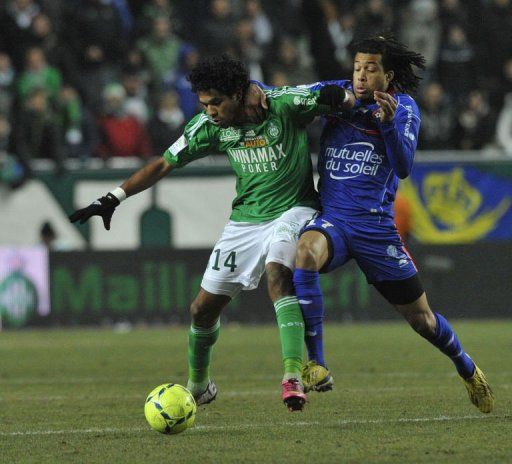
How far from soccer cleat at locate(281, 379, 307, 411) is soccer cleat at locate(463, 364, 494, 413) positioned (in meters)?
1.30

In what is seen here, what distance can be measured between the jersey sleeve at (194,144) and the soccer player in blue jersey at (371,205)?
28.5 inches

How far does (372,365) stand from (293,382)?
15.1ft

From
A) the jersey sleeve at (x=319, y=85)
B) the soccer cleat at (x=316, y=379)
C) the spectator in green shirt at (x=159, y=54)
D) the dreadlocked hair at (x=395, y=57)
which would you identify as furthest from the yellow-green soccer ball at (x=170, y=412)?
the spectator in green shirt at (x=159, y=54)

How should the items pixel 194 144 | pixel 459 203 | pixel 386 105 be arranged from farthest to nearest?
pixel 459 203 → pixel 194 144 → pixel 386 105

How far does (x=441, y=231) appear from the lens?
18625mm

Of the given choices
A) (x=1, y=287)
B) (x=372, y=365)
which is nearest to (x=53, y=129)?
(x=1, y=287)

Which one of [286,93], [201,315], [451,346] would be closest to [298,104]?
[286,93]

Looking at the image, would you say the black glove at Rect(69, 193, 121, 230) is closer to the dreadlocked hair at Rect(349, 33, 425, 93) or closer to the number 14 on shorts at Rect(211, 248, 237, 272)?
the number 14 on shorts at Rect(211, 248, 237, 272)

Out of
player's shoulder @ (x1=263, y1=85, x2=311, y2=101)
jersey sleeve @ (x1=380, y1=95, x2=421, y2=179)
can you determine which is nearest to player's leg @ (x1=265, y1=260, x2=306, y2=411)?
jersey sleeve @ (x1=380, y1=95, x2=421, y2=179)

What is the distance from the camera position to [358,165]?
25.9 ft

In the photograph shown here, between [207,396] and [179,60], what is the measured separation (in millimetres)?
11488

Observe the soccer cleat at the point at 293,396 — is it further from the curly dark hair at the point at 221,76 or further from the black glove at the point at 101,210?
the curly dark hair at the point at 221,76

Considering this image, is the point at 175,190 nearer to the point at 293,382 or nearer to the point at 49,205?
the point at 49,205

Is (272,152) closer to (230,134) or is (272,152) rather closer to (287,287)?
(230,134)
